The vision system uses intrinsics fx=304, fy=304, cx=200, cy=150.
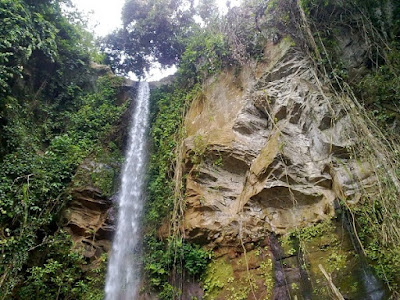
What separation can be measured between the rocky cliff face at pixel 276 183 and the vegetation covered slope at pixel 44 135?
8.70ft

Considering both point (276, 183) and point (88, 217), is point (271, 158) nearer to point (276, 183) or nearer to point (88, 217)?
point (276, 183)

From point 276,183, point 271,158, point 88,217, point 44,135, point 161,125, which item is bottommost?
point 276,183

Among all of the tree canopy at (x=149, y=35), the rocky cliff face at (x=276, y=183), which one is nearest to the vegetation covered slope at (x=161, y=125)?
the rocky cliff face at (x=276, y=183)

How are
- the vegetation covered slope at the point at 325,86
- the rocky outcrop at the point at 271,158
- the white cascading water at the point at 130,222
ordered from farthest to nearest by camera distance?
the white cascading water at the point at 130,222 → the rocky outcrop at the point at 271,158 → the vegetation covered slope at the point at 325,86

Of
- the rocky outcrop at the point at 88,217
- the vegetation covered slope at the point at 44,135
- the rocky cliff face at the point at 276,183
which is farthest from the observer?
the rocky outcrop at the point at 88,217

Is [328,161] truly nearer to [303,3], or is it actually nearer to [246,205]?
[246,205]

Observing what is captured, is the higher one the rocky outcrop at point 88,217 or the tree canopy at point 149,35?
the tree canopy at point 149,35

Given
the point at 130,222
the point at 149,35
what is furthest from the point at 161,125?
the point at 149,35

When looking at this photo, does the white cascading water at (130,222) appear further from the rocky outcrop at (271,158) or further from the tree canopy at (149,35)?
the tree canopy at (149,35)

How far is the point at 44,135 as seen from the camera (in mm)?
7945

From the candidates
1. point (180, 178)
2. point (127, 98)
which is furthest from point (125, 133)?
point (180, 178)

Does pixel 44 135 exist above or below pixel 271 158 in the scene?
above

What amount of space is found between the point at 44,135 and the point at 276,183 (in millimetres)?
6145

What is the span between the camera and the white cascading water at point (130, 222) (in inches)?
229
